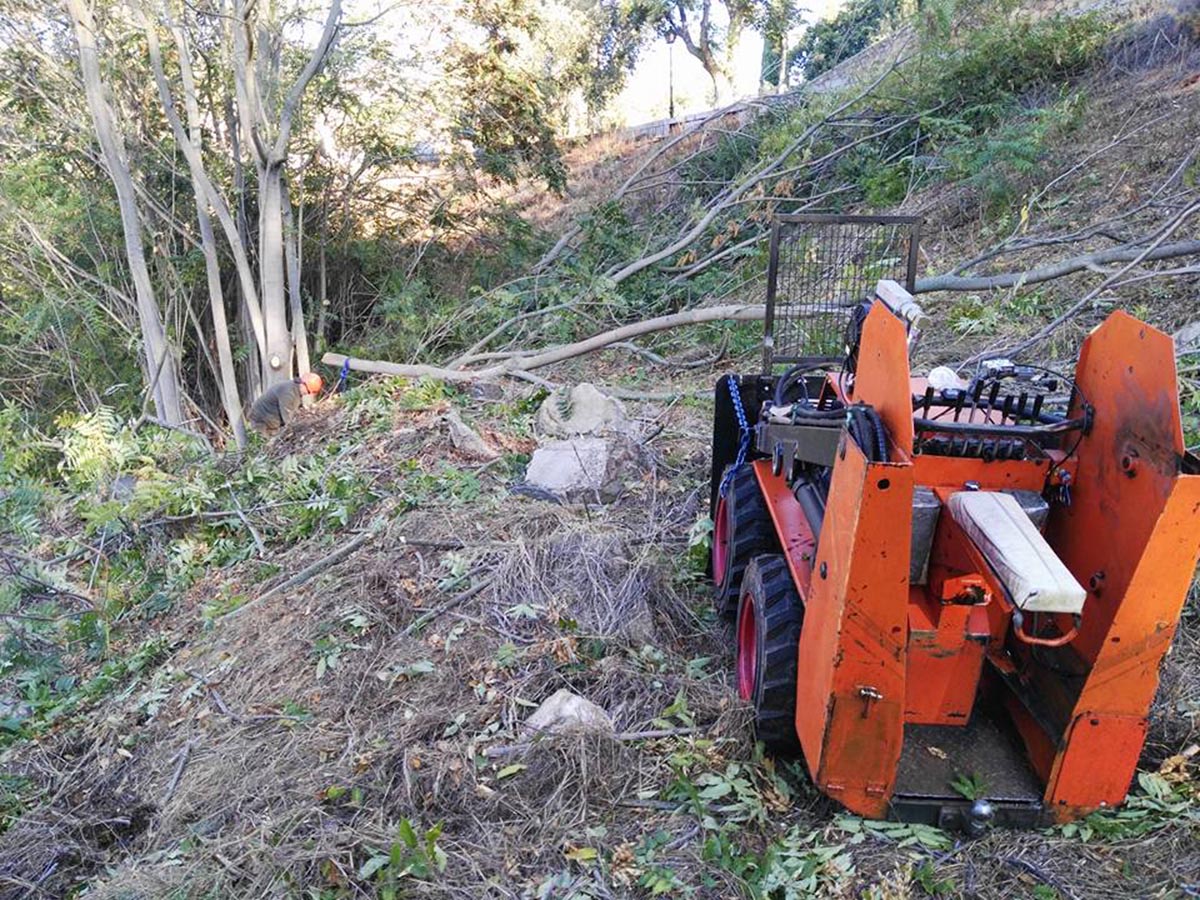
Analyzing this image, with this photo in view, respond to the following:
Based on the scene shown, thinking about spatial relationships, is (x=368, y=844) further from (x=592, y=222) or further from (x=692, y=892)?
(x=592, y=222)

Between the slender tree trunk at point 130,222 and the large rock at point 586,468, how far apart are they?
6.85 m

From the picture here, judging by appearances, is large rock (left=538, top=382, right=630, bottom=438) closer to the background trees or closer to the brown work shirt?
the brown work shirt

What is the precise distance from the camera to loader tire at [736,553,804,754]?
Result: 2873 mm

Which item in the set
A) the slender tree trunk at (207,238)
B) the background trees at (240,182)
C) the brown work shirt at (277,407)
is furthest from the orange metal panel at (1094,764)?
the background trees at (240,182)

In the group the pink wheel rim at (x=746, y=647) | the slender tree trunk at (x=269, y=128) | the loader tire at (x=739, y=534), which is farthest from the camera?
the slender tree trunk at (x=269, y=128)

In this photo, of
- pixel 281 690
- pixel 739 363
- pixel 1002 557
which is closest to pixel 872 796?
pixel 1002 557

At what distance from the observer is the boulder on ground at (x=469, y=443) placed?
6.27 m

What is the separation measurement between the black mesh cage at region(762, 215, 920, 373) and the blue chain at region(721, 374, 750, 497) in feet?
0.75

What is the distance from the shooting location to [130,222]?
32.1 ft

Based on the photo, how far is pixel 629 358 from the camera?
31.9 feet

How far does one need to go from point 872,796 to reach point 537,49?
1136cm

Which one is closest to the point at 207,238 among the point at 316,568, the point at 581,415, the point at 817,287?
the point at 581,415

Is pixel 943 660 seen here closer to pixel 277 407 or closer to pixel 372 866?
pixel 372 866

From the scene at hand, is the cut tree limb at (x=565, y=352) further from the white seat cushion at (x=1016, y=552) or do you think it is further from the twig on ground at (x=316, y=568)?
the white seat cushion at (x=1016, y=552)
